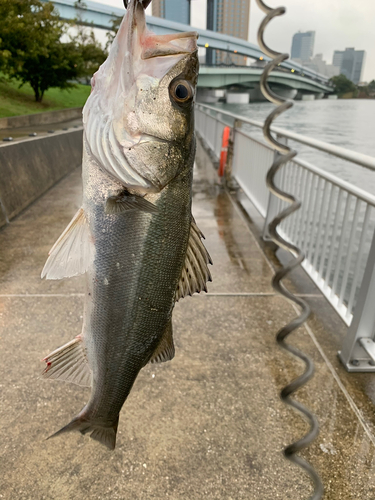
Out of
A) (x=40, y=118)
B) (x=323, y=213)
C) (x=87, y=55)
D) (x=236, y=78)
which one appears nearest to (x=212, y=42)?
(x=236, y=78)

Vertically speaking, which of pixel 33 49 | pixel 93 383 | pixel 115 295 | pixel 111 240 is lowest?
pixel 93 383

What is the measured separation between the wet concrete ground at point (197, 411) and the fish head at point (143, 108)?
1765 mm

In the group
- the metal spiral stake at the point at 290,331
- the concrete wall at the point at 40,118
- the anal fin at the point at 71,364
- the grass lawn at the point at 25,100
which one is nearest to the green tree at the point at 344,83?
the metal spiral stake at the point at 290,331

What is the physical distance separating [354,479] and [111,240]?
2054mm

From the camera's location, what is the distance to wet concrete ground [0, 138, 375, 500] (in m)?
2.17

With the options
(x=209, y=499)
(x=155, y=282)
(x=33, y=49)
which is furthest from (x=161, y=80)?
(x=33, y=49)

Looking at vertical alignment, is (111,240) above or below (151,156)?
below

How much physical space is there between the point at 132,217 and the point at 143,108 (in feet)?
1.28

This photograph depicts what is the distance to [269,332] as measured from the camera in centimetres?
355

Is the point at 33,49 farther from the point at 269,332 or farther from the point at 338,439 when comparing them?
the point at 338,439

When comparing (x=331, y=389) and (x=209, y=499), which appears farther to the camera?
(x=331, y=389)

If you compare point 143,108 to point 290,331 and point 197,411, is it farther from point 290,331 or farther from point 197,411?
point 197,411

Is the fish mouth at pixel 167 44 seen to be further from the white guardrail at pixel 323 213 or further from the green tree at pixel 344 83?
the green tree at pixel 344 83

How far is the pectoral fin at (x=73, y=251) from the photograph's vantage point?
1.47 m
